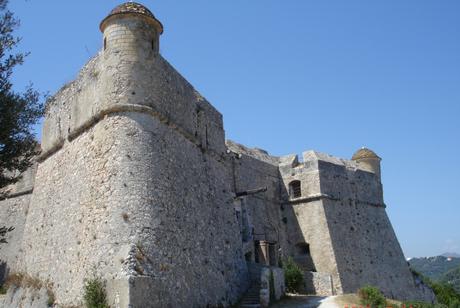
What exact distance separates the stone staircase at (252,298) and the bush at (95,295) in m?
5.94

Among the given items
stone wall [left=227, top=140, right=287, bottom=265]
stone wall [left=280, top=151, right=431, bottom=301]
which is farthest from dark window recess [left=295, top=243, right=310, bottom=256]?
stone wall [left=227, top=140, right=287, bottom=265]

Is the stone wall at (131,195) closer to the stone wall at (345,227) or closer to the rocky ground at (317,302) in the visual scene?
the rocky ground at (317,302)

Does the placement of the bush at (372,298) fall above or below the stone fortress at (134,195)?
below

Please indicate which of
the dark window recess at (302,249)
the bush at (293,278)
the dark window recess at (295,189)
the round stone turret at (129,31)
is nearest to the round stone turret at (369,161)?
the dark window recess at (295,189)

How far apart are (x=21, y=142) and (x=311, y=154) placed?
711 inches

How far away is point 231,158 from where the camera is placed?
24344 millimetres

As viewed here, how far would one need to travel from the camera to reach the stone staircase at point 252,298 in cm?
1682

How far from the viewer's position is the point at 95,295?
40.1 ft

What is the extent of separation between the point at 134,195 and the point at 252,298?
21.6 feet

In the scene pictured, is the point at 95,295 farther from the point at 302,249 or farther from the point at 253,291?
the point at 302,249

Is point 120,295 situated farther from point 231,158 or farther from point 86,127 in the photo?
Answer: point 231,158

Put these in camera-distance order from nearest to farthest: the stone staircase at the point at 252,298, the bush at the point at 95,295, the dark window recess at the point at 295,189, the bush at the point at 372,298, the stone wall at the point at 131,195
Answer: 1. the bush at the point at 95,295
2. the stone wall at the point at 131,195
3. the stone staircase at the point at 252,298
4. the bush at the point at 372,298
5. the dark window recess at the point at 295,189

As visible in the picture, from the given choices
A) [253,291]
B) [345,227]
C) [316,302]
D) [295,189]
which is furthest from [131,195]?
[345,227]

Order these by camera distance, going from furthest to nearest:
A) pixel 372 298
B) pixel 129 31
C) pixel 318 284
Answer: pixel 318 284
pixel 372 298
pixel 129 31
